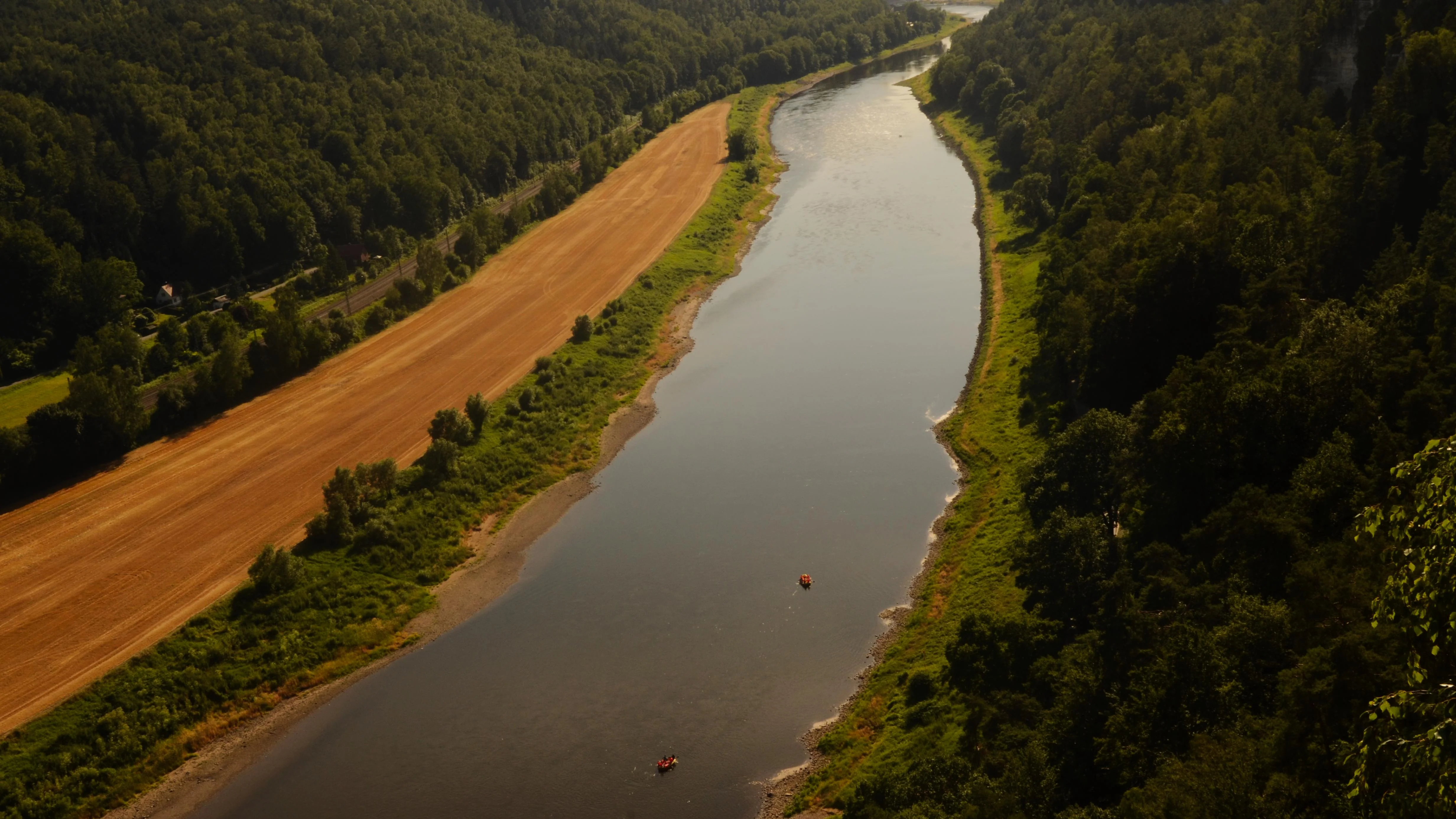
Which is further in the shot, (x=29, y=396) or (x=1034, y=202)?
(x=1034, y=202)

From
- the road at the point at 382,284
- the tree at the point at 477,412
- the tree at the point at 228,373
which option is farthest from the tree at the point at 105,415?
the road at the point at 382,284

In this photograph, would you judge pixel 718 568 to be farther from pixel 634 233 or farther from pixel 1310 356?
pixel 634 233

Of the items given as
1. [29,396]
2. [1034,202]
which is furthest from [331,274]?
[1034,202]

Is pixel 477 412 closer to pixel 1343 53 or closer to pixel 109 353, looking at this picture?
pixel 109 353

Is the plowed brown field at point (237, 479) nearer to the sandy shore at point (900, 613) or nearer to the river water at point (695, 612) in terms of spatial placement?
the river water at point (695, 612)

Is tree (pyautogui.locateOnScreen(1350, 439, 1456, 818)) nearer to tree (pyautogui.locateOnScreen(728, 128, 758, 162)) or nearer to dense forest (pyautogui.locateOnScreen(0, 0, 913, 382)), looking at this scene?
dense forest (pyautogui.locateOnScreen(0, 0, 913, 382))

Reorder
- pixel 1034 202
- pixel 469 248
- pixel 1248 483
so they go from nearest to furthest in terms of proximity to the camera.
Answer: pixel 1248 483
pixel 1034 202
pixel 469 248

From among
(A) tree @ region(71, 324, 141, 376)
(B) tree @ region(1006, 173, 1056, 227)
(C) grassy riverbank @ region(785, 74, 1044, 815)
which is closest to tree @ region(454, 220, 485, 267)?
(A) tree @ region(71, 324, 141, 376)

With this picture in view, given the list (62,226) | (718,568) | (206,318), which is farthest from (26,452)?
(718,568)
